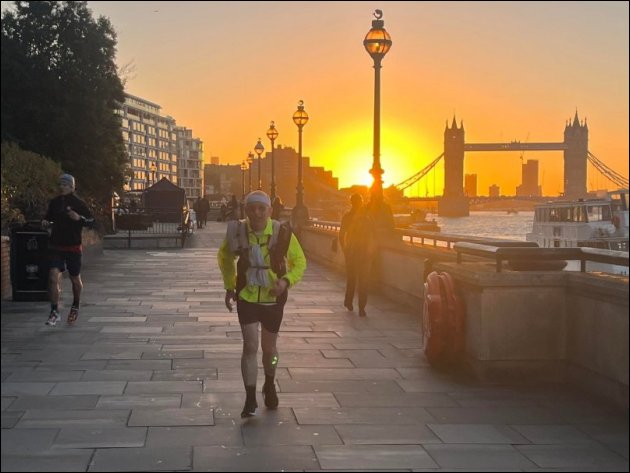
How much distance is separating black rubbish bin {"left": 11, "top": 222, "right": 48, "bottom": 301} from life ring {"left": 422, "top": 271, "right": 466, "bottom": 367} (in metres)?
7.19

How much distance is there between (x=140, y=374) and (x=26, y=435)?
2200 millimetres

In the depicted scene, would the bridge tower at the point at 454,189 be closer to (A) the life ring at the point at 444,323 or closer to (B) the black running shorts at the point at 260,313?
(A) the life ring at the point at 444,323

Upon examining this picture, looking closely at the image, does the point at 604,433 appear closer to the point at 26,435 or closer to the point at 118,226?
the point at 26,435

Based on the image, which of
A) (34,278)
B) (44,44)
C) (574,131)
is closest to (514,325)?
(34,278)

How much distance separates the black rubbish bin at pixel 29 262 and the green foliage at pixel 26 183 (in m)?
1.91

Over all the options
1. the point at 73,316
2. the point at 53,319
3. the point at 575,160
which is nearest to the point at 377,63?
the point at 73,316

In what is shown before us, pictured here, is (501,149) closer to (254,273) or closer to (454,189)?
(454,189)

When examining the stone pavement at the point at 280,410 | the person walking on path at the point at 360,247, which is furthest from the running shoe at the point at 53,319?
the person walking on path at the point at 360,247

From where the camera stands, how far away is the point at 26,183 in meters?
17.2

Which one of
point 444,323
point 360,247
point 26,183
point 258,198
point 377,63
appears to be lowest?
point 444,323

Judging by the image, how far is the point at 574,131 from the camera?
25734 millimetres

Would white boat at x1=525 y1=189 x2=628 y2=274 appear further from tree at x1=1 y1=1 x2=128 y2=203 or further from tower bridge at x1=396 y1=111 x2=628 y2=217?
tree at x1=1 y1=1 x2=128 y2=203

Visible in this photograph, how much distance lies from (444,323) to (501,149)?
42.7 meters

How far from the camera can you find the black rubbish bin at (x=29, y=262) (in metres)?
13.0
